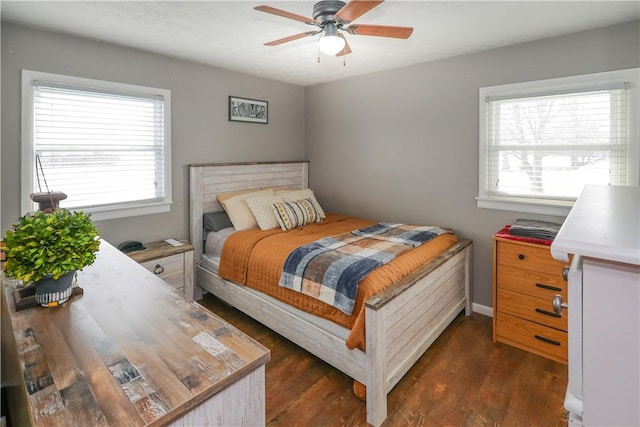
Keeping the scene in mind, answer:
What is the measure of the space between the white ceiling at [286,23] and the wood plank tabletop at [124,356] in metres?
1.83

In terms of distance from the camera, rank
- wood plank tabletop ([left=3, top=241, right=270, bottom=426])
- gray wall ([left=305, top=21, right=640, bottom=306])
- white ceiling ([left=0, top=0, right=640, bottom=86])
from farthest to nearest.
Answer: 1. gray wall ([left=305, top=21, right=640, bottom=306])
2. white ceiling ([left=0, top=0, right=640, bottom=86])
3. wood plank tabletop ([left=3, top=241, right=270, bottom=426])

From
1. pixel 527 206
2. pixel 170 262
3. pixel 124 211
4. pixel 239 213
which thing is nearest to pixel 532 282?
pixel 527 206

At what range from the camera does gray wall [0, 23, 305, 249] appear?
2.42 m

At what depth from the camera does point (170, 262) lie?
3.00m

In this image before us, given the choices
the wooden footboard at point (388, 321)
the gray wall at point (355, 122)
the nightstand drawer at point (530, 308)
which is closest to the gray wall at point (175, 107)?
the gray wall at point (355, 122)

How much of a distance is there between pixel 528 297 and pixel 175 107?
11.3 feet

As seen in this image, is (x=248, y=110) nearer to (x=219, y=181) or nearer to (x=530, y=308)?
(x=219, y=181)

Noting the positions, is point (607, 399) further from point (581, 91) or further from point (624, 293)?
point (581, 91)

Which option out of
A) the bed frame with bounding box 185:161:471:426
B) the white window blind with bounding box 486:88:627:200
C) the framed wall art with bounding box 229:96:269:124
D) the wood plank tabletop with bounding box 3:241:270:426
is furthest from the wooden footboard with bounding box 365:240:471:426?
the framed wall art with bounding box 229:96:269:124

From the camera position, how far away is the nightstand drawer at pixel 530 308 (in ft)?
8.09

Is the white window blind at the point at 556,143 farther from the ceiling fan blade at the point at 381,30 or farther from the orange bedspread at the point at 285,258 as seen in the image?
the ceiling fan blade at the point at 381,30

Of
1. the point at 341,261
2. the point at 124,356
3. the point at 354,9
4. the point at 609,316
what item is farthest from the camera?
the point at 341,261

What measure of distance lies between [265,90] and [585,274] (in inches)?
157

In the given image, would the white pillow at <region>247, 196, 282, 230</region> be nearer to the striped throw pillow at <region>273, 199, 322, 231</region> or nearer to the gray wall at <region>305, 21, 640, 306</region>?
the striped throw pillow at <region>273, 199, 322, 231</region>
